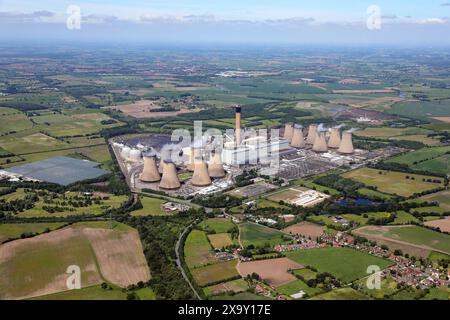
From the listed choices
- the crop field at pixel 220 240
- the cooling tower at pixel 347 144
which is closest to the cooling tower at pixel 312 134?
the cooling tower at pixel 347 144

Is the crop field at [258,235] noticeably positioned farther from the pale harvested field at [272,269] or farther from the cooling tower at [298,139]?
the cooling tower at [298,139]

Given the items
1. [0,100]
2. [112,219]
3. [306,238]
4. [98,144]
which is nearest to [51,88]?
[0,100]

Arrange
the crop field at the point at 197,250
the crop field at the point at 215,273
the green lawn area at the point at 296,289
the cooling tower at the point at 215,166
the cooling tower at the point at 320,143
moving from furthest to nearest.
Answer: the cooling tower at the point at 320,143 → the cooling tower at the point at 215,166 → the crop field at the point at 197,250 → the crop field at the point at 215,273 → the green lawn area at the point at 296,289

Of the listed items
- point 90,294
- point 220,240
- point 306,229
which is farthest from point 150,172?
point 90,294

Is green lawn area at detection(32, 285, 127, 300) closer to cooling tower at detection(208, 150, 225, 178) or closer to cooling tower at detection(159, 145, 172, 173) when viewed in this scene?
cooling tower at detection(159, 145, 172, 173)

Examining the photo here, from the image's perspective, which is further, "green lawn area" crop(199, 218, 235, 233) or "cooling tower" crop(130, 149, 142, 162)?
"cooling tower" crop(130, 149, 142, 162)

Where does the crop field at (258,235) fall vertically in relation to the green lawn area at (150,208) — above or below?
below

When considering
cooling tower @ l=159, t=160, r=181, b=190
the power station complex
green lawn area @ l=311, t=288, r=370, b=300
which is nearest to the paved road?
green lawn area @ l=311, t=288, r=370, b=300
